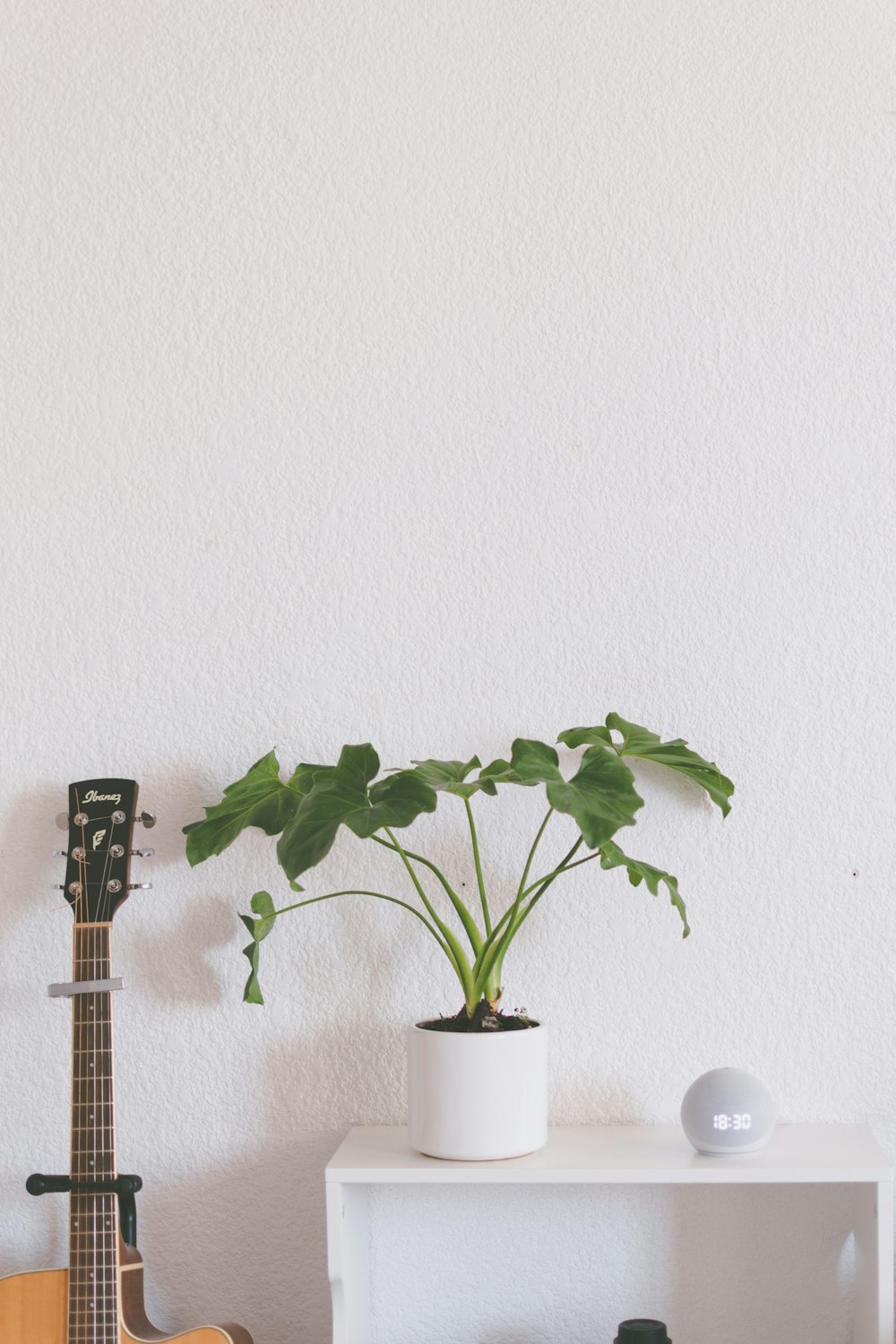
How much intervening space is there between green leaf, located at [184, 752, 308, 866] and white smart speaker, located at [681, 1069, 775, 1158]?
0.49 metres

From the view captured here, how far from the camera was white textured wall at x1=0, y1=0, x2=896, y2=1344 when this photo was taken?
131 centimetres

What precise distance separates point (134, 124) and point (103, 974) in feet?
3.15

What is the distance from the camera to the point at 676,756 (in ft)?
3.96

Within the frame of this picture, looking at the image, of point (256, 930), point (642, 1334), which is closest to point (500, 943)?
point (256, 930)

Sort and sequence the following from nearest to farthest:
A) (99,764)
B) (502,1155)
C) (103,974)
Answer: (502,1155) → (103,974) → (99,764)

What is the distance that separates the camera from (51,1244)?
1.34 metres

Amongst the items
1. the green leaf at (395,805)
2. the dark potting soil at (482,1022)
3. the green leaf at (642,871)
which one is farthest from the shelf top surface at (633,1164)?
the green leaf at (395,805)

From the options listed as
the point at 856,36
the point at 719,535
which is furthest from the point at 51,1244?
the point at 856,36

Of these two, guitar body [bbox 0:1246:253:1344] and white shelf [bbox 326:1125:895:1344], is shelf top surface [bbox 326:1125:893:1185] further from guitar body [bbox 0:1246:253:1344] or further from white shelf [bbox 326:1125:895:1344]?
guitar body [bbox 0:1246:253:1344]

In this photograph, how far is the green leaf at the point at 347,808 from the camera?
1.07 meters

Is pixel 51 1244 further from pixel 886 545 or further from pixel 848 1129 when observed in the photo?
pixel 886 545

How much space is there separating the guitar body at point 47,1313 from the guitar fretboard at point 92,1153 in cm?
1

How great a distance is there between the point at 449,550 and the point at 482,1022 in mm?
510

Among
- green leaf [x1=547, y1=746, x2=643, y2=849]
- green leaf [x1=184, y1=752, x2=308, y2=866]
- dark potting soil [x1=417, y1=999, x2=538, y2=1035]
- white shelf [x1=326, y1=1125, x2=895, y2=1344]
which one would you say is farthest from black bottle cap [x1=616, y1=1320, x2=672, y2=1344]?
green leaf [x1=184, y1=752, x2=308, y2=866]
